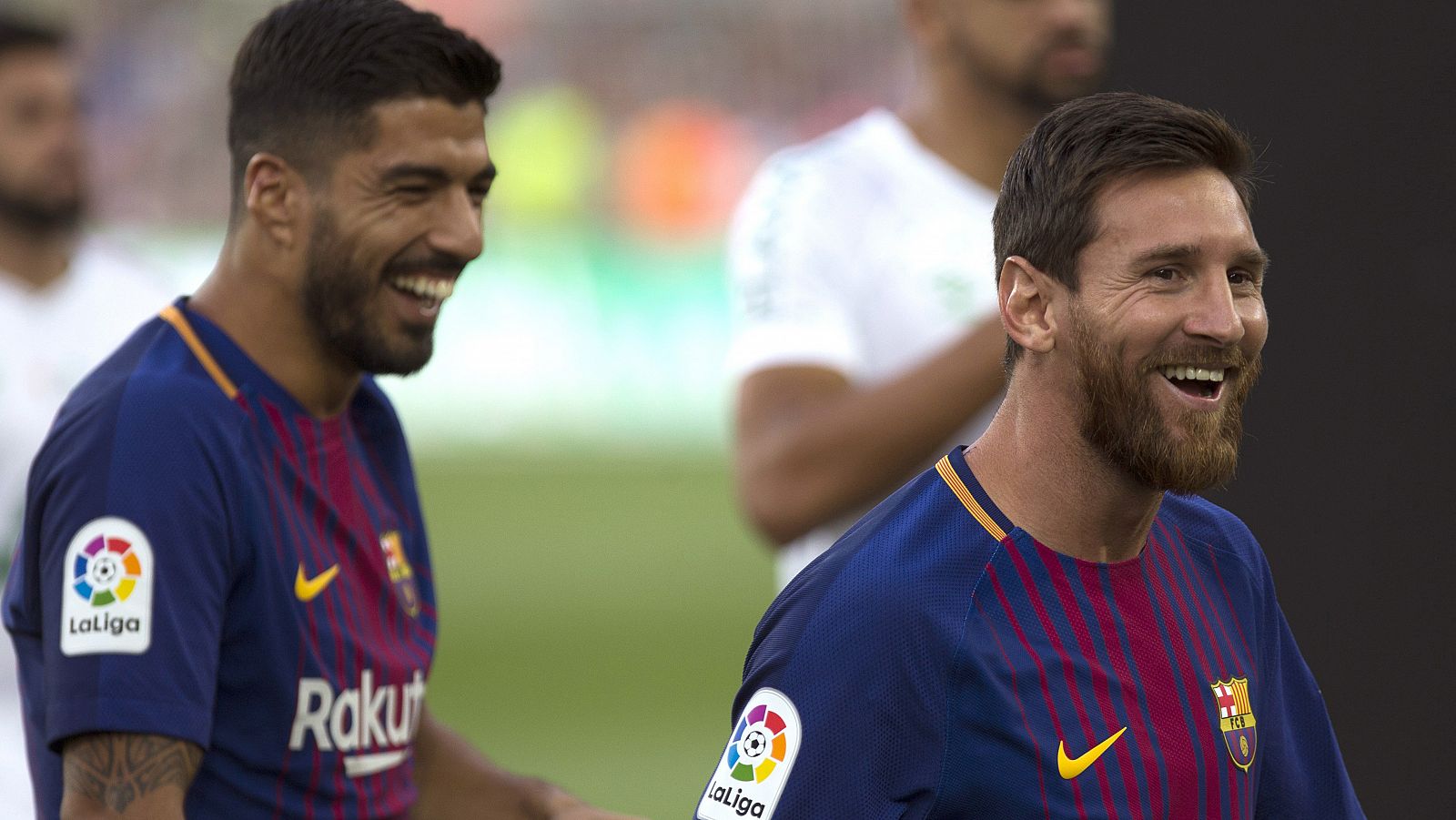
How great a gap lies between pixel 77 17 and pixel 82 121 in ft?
54.3

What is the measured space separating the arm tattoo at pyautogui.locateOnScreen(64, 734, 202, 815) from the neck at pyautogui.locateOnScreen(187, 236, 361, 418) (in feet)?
2.06

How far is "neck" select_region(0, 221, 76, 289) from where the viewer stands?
487 centimetres

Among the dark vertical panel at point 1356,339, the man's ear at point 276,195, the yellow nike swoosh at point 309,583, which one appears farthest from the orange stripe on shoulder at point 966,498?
the man's ear at point 276,195

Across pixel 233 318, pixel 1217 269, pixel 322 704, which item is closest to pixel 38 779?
pixel 322 704

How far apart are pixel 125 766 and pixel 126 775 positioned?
0.04ft

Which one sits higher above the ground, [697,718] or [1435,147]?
[1435,147]

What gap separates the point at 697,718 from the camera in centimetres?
941

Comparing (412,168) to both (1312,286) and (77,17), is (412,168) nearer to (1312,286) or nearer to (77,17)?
(1312,286)

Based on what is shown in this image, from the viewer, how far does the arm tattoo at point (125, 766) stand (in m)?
2.45

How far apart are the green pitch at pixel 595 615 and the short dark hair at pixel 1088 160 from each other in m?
5.66

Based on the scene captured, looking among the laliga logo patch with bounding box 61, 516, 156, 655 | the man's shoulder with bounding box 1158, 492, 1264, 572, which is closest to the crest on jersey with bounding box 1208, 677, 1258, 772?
the man's shoulder with bounding box 1158, 492, 1264, 572

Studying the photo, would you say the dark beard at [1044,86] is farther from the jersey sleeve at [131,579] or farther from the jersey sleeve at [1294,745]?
the jersey sleeve at [131,579]

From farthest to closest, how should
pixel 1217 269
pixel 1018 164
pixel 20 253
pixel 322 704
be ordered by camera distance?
pixel 20 253 → pixel 322 704 → pixel 1018 164 → pixel 1217 269

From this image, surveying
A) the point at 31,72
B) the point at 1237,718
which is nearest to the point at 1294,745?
the point at 1237,718
